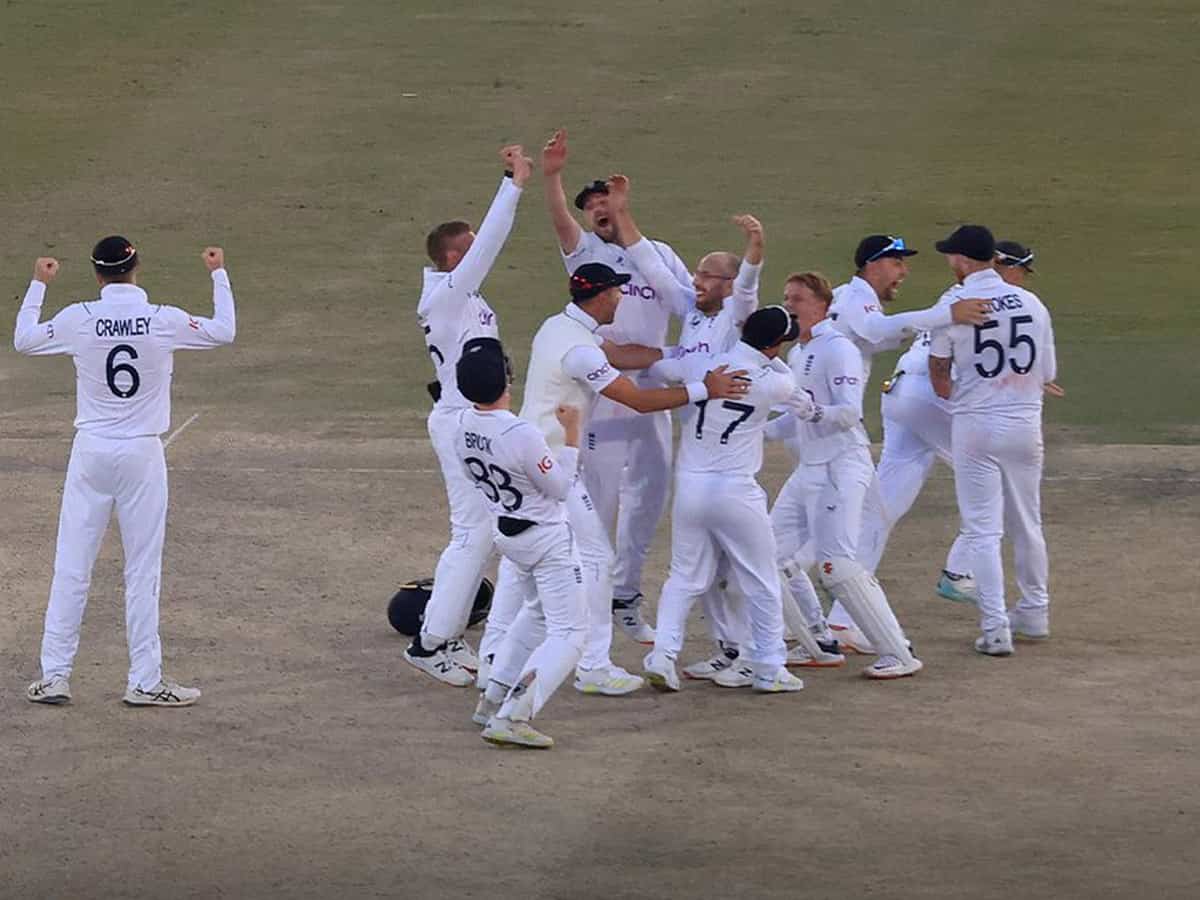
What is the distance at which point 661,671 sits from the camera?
37.6ft

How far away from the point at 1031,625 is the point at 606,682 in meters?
2.47

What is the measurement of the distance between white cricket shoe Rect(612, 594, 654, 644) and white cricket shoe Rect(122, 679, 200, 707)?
2.35 metres

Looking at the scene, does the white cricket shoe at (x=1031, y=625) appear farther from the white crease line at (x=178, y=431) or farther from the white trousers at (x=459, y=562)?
the white crease line at (x=178, y=431)

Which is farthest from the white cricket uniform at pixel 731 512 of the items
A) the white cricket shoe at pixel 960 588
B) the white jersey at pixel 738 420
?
the white cricket shoe at pixel 960 588

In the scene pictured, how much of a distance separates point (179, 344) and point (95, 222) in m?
12.1

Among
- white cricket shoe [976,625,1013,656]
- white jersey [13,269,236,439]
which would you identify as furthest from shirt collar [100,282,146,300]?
white cricket shoe [976,625,1013,656]

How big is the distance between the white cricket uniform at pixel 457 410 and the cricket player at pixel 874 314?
6.37 feet

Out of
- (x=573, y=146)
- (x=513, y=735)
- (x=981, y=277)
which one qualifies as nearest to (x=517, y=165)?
(x=981, y=277)

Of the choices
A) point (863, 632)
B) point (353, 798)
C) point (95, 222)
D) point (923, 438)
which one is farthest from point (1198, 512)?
point (95, 222)

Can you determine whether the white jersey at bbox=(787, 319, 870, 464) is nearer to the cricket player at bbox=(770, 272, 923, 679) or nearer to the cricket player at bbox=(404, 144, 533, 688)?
the cricket player at bbox=(770, 272, 923, 679)

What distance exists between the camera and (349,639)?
12.5m

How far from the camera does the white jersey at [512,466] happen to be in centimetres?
1034

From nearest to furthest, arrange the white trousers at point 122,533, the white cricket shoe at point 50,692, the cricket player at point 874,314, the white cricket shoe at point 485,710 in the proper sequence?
the white cricket shoe at point 485,710
the white trousers at point 122,533
the white cricket shoe at point 50,692
the cricket player at point 874,314

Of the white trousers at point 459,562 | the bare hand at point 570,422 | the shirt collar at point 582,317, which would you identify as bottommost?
the white trousers at point 459,562
